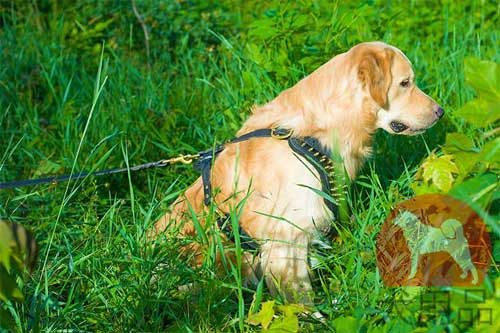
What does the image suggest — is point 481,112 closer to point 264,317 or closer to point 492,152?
point 492,152

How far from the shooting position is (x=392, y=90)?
11.5 feet

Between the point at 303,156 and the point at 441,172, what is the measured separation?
778 mm

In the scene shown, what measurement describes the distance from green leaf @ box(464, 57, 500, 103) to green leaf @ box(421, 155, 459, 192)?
36cm

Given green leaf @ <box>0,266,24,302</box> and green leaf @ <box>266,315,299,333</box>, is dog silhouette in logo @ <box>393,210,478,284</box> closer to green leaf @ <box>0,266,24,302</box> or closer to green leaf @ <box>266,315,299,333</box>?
green leaf @ <box>266,315,299,333</box>

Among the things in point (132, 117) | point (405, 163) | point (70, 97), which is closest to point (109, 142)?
point (132, 117)

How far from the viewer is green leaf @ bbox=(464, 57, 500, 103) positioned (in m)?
2.40

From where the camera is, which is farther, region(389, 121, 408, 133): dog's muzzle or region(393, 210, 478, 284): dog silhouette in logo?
region(389, 121, 408, 133): dog's muzzle

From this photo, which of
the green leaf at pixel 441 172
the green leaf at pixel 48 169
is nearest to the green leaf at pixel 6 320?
the green leaf at pixel 441 172

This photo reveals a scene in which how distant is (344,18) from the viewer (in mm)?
4230

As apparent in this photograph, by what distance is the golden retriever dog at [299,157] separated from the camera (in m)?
3.35

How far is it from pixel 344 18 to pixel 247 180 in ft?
4.33

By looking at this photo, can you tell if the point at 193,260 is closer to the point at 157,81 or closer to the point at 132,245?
the point at 132,245

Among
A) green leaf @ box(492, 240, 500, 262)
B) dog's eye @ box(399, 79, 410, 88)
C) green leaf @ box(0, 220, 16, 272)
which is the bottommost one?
green leaf @ box(492, 240, 500, 262)

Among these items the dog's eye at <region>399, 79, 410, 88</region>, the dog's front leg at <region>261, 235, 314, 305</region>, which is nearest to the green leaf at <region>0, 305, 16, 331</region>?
the dog's front leg at <region>261, 235, 314, 305</region>
